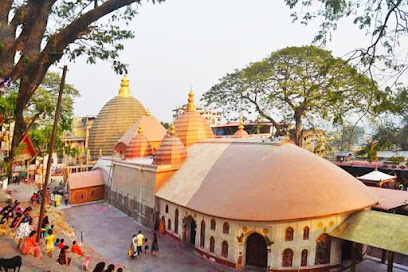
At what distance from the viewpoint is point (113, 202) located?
26547mm

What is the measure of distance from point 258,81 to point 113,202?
16.7 m

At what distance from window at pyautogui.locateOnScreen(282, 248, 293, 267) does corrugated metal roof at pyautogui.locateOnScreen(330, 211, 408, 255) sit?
2045 millimetres

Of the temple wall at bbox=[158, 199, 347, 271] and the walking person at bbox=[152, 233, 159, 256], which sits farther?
the walking person at bbox=[152, 233, 159, 256]

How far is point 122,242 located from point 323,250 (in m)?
10.7

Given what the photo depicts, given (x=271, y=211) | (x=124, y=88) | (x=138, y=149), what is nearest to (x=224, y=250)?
(x=271, y=211)

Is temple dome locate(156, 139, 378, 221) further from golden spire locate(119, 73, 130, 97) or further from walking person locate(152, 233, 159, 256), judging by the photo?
golden spire locate(119, 73, 130, 97)

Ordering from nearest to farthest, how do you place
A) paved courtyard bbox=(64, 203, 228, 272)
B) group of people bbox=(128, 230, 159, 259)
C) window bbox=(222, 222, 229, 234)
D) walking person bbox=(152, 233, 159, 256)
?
window bbox=(222, 222, 229, 234) → paved courtyard bbox=(64, 203, 228, 272) → group of people bbox=(128, 230, 159, 259) → walking person bbox=(152, 233, 159, 256)

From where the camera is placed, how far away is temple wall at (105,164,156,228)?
2048 centimetres

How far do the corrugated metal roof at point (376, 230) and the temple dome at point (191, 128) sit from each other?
1297 cm

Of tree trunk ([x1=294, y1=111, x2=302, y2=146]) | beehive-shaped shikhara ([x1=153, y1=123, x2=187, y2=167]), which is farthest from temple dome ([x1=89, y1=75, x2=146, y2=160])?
tree trunk ([x1=294, y1=111, x2=302, y2=146])

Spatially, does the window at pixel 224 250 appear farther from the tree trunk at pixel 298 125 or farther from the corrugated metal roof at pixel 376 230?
the tree trunk at pixel 298 125

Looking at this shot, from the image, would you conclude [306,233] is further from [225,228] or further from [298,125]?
[298,125]

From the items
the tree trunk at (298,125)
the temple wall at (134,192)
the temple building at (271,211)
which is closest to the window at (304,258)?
the temple building at (271,211)

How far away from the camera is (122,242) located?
17906 millimetres
